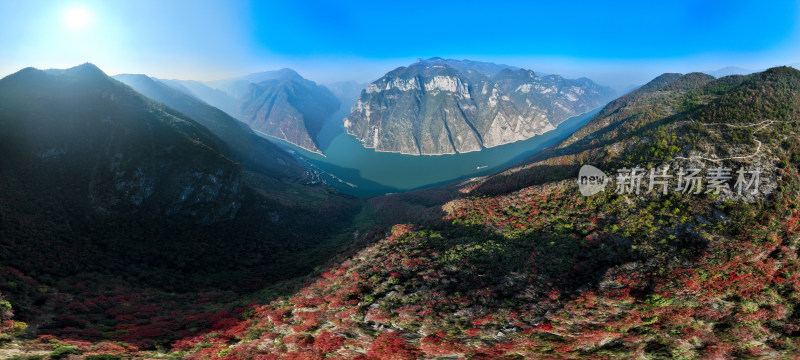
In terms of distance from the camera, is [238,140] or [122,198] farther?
[238,140]

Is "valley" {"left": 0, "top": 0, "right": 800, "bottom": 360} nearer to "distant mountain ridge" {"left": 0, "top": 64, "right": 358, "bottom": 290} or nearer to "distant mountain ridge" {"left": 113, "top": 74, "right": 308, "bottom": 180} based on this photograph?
"distant mountain ridge" {"left": 0, "top": 64, "right": 358, "bottom": 290}

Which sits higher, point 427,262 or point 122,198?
point 122,198

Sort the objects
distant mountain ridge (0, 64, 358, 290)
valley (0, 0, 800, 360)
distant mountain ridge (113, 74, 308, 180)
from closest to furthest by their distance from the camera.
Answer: valley (0, 0, 800, 360) < distant mountain ridge (0, 64, 358, 290) < distant mountain ridge (113, 74, 308, 180)

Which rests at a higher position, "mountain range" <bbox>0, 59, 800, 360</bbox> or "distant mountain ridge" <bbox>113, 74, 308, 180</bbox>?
"distant mountain ridge" <bbox>113, 74, 308, 180</bbox>

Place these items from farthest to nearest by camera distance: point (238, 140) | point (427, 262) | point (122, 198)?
1. point (238, 140)
2. point (122, 198)
3. point (427, 262)

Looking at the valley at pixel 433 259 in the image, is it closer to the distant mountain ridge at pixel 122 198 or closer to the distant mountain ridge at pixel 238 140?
the distant mountain ridge at pixel 122 198

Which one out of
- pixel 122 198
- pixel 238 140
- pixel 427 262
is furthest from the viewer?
pixel 238 140

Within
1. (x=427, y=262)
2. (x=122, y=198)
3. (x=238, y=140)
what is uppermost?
(x=238, y=140)

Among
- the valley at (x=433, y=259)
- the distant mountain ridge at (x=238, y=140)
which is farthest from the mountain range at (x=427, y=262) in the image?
the distant mountain ridge at (x=238, y=140)

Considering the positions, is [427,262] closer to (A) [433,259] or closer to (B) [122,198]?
(A) [433,259]

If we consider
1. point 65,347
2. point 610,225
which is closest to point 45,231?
point 65,347

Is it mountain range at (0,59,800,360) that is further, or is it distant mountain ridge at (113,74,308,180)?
distant mountain ridge at (113,74,308,180)

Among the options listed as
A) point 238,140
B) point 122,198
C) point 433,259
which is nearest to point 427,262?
point 433,259

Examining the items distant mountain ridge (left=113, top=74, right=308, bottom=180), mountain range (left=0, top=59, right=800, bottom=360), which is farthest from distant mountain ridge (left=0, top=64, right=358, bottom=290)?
distant mountain ridge (left=113, top=74, right=308, bottom=180)
